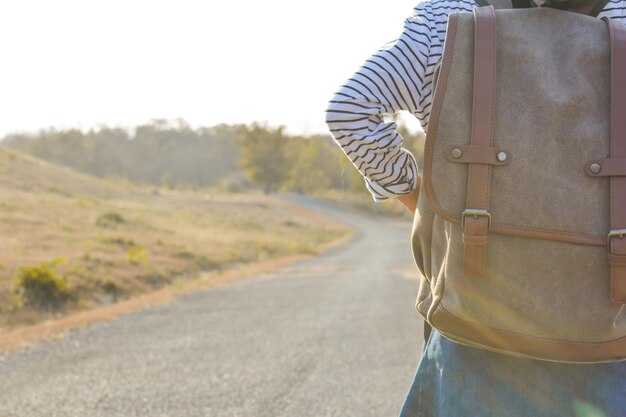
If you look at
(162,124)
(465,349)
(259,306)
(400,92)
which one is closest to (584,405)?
(465,349)

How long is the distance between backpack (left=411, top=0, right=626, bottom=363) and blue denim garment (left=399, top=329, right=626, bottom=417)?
49 mm

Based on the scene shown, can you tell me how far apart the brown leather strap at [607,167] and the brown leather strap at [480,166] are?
172mm

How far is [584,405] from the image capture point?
1.21 metres

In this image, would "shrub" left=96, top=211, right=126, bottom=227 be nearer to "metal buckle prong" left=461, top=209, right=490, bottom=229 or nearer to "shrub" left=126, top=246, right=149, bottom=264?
"shrub" left=126, top=246, right=149, bottom=264

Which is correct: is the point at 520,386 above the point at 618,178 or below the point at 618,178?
below

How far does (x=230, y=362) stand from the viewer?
5.60m

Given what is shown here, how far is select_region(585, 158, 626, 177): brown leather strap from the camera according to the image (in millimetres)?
1165

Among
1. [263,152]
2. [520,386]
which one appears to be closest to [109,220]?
[520,386]

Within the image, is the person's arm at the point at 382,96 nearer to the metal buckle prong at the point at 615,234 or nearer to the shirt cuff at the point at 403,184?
the shirt cuff at the point at 403,184

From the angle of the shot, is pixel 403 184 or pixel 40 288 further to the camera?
pixel 40 288

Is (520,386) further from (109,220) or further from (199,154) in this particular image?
(199,154)

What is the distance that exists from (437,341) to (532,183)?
363mm

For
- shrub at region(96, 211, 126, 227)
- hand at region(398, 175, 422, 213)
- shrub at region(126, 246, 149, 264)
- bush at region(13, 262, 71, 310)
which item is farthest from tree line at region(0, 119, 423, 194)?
hand at region(398, 175, 422, 213)

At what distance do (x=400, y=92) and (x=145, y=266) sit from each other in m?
14.5
